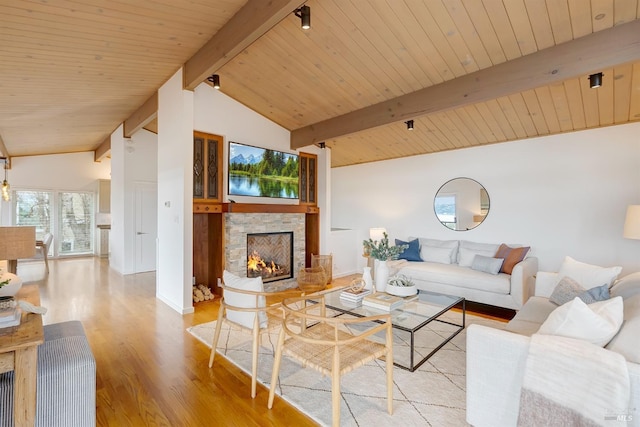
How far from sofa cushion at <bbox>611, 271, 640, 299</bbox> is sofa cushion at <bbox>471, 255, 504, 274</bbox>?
169cm

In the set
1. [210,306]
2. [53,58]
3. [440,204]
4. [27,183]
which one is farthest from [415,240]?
[27,183]

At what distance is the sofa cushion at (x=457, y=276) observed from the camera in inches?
162

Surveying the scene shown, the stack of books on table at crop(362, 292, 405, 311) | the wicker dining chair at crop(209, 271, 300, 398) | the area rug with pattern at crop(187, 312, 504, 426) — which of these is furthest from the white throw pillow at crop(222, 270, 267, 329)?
the stack of books on table at crop(362, 292, 405, 311)

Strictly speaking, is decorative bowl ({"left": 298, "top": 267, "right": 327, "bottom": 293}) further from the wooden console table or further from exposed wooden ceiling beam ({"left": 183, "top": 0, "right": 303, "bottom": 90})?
the wooden console table

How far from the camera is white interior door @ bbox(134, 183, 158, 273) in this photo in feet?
22.0

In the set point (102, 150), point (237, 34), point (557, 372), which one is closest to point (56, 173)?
point (102, 150)

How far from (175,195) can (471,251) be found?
4.46 metres

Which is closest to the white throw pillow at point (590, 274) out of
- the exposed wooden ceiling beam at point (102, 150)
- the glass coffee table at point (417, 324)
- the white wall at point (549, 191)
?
the glass coffee table at point (417, 324)

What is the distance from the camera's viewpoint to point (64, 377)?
1.74 metres

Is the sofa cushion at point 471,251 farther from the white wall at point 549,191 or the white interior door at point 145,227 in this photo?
the white interior door at point 145,227

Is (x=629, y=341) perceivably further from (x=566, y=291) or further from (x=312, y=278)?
(x=312, y=278)

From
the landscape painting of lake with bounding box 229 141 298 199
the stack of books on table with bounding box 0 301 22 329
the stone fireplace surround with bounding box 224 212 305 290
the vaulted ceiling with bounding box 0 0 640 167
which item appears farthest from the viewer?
the landscape painting of lake with bounding box 229 141 298 199

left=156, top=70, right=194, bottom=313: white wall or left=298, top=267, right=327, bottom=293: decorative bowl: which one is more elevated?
left=156, top=70, right=194, bottom=313: white wall

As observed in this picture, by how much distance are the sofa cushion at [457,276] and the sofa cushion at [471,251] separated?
0.50ft
